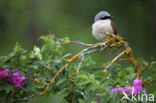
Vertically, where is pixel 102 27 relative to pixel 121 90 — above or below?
above

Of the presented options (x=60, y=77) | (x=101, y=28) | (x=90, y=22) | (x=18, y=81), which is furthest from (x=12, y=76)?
(x=90, y=22)

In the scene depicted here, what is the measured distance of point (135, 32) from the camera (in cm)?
1181

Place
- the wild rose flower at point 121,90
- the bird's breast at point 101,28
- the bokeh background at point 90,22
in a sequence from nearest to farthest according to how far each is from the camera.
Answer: the wild rose flower at point 121,90
the bird's breast at point 101,28
the bokeh background at point 90,22

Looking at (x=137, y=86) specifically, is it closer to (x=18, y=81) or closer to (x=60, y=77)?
(x=60, y=77)

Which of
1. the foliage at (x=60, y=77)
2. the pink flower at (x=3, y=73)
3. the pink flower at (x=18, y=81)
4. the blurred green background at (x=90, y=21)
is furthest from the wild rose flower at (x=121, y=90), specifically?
the blurred green background at (x=90, y=21)

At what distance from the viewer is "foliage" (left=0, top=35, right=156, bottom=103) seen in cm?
337

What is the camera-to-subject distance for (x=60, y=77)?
12.3 ft

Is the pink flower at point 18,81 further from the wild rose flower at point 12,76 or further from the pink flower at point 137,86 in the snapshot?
the pink flower at point 137,86

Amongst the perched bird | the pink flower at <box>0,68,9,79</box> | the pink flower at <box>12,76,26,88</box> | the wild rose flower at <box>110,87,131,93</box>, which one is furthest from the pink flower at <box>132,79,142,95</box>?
the perched bird

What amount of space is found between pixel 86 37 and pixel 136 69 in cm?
731

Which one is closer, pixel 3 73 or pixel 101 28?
pixel 3 73

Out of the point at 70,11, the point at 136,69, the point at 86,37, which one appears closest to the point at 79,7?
the point at 70,11

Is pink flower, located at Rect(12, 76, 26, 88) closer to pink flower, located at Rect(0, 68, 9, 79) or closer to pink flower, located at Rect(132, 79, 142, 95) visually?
pink flower, located at Rect(0, 68, 9, 79)

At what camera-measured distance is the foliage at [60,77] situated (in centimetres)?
337
